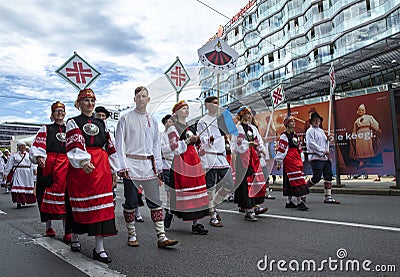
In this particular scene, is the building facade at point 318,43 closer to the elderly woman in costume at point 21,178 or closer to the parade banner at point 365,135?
the parade banner at point 365,135

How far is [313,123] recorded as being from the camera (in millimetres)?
8359

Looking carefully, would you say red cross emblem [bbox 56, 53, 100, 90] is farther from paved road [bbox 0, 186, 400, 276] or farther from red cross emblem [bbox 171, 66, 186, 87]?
red cross emblem [bbox 171, 66, 186, 87]

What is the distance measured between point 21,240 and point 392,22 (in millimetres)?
38330

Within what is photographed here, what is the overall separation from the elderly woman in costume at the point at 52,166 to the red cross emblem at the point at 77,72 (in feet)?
10.8

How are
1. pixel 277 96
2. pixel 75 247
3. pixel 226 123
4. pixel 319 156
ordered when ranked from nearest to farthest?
1. pixel 75 247
2. pixel 226 123
3. pixel 319 156
4. pixel 277 96

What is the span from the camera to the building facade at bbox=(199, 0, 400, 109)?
2819cm

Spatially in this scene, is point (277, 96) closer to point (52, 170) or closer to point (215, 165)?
point (215, 165)

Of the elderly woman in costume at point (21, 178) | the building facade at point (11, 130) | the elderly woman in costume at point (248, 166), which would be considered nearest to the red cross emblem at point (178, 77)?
the elderly woman in costume at point (248, 166)

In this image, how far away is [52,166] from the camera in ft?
18.3

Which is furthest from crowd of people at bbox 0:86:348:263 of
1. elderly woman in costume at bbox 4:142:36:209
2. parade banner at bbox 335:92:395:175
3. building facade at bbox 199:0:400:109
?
building facade at bbox 199:0:400:109

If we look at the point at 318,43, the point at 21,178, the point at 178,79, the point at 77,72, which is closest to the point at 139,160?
the point at 178,79

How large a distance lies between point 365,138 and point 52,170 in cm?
870

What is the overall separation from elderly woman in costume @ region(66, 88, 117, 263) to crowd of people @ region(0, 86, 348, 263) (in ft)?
0.04

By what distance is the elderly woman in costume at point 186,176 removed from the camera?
17.8 feet
